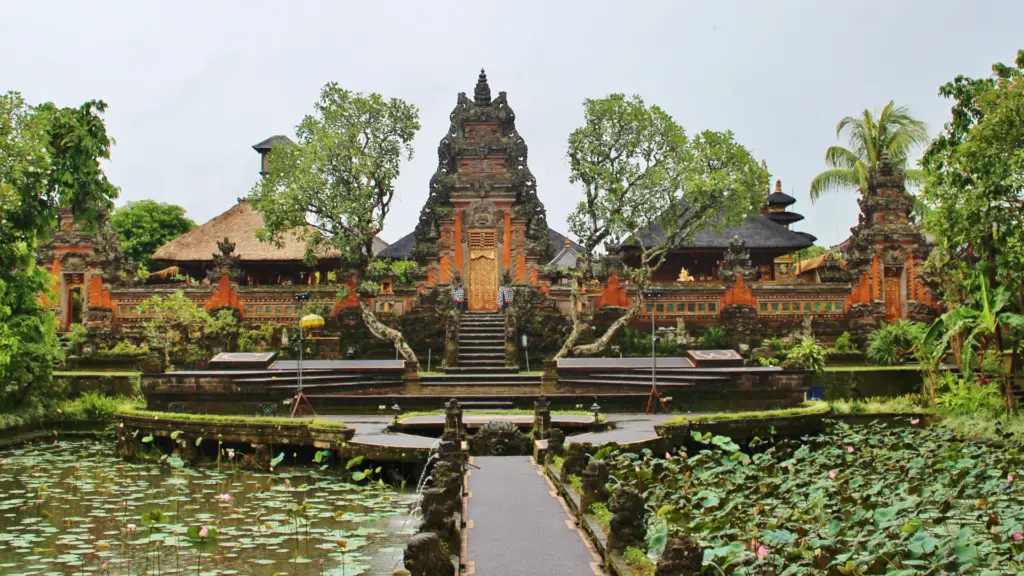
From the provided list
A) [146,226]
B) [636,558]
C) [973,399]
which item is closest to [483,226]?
[973,399]

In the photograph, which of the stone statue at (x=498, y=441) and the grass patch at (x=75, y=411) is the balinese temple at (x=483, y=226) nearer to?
the grass patch at (x=75, y=411)

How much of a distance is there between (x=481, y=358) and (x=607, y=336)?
3.35 meters

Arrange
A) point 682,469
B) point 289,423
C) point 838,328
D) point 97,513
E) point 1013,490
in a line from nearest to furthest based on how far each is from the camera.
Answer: point 1013,490 < point 97,513 < point 682,469 < point 289,423 < point 838,328

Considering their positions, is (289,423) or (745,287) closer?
(289,423)

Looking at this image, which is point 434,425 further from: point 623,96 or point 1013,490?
point 623,96

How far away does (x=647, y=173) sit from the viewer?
24.7m

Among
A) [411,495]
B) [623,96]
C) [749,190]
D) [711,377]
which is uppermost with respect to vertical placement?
[623,96]

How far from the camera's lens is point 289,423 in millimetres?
13477

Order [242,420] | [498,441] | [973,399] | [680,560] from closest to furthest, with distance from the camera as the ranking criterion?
[680,560] < [498,441] < [242,420] < [973,399]

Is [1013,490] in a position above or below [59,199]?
below

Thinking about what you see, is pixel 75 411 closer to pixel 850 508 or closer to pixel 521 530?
pixel 521 530

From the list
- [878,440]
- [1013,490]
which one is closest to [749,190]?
[878,440]

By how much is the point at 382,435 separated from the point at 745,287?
14.3m

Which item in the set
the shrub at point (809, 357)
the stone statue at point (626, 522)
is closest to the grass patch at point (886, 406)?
the shrub at point (809, 357)
